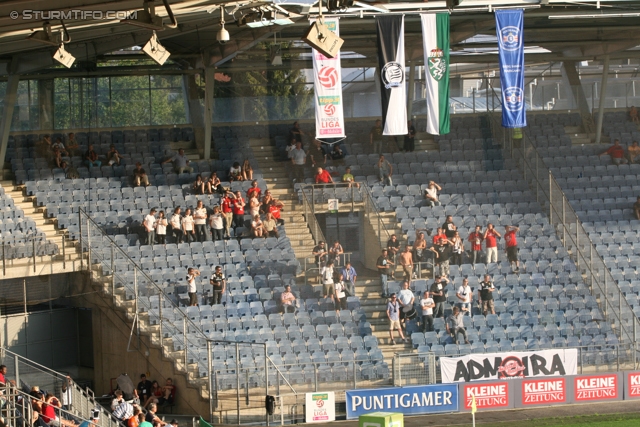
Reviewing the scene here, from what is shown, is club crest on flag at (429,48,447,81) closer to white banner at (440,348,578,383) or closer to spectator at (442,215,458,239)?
spectator at (442,215,458,239)

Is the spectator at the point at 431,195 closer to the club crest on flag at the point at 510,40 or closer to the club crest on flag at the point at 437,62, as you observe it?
the club crest on flag at the point at 437,62

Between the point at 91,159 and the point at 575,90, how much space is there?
14935 mm

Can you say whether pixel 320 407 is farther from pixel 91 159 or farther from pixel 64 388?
pixel 91 159

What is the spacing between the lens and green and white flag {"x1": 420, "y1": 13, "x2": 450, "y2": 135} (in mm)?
27406

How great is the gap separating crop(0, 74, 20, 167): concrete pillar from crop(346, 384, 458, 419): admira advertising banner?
38.1 feet

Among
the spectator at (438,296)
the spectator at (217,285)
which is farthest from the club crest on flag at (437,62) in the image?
the spectator at (217,285)

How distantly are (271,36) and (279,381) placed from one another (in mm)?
10494

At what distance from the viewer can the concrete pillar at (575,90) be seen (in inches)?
1398

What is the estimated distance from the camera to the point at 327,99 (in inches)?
1080

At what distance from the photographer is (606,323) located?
2852 centimetres

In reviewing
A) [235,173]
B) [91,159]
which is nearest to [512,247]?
[235,173]

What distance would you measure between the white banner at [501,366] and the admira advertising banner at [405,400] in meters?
0.46

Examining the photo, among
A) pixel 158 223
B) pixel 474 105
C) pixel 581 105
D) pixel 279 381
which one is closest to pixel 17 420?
pixel 279 381

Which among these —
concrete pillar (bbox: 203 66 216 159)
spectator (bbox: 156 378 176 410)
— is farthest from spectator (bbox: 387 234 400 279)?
spectator (bbox: 156 378 176 410)
